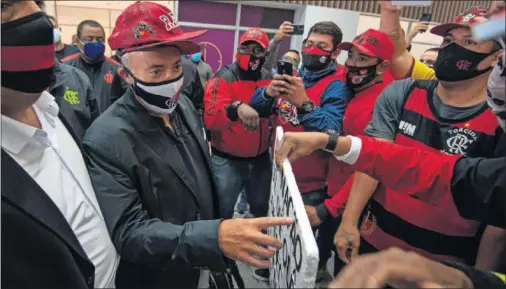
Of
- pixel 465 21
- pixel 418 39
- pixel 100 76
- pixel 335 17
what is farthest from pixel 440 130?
pixel 335 17

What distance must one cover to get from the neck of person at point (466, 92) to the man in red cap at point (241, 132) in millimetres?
1364

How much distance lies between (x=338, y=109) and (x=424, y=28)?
1493 mm

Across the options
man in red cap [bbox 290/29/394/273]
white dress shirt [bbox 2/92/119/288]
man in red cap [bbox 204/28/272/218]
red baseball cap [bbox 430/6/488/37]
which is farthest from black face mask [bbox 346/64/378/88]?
white dress shirt [bbox 2/92/119/288]

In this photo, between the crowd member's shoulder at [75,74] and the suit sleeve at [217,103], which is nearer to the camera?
the crowd member's shoulder at [75,74]

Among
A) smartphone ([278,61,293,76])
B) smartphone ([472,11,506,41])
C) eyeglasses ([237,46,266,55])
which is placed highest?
smartphone ([472,11,506,41])

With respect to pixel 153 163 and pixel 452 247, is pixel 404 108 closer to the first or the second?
pixel 452 247

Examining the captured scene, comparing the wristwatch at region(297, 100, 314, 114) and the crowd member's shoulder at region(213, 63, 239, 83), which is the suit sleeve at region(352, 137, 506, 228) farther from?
the crowd member's shoulder at region(213, 63, 239, 83)

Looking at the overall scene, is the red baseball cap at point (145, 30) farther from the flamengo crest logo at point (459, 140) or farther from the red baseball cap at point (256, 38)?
the red baseball cap at point (256, 38)

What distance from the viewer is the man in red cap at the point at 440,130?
4.38 ft

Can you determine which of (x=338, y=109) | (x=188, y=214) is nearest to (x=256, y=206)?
(x=338, y=109)

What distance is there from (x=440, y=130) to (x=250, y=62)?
1.58 metres

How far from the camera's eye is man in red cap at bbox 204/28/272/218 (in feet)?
8.66

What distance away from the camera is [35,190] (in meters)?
0.84

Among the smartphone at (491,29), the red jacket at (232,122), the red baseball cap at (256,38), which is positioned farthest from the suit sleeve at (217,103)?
the smartphone at (491,29)
